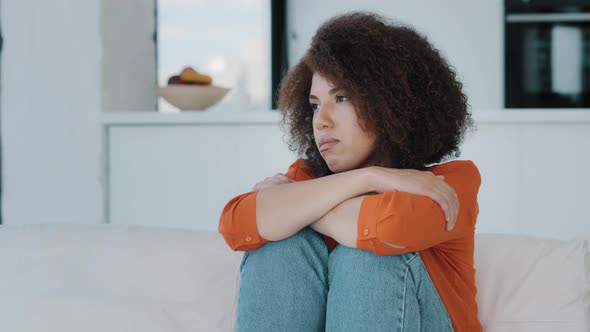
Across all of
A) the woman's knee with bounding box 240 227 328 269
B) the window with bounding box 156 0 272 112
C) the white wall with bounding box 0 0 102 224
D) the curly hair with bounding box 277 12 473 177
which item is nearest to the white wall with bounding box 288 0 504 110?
the window with bounding box 156 0 272 112

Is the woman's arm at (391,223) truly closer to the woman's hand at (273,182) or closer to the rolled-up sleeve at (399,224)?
the rolled-up sleeve at (399,224)

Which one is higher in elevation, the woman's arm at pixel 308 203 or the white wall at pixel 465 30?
the white wall at pixel 465 30

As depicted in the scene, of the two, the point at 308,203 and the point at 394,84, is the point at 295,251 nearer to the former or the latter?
the point at 308,203

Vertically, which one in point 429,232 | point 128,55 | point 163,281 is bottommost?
point 163,281

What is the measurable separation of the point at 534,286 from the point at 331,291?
414 millimetres

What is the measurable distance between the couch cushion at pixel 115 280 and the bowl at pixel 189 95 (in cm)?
79

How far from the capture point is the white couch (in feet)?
4.45

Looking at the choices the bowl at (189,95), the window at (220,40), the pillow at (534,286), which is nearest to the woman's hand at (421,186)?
the pillow at (534,286)

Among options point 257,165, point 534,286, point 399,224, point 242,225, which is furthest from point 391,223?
point 257,165

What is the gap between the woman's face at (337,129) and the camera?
4.42 feet

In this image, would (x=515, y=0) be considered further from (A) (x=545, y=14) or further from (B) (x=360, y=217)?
(B) (x=360, y=217)

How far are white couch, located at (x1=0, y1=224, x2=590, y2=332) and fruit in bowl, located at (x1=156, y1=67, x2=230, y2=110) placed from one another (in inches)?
30.7

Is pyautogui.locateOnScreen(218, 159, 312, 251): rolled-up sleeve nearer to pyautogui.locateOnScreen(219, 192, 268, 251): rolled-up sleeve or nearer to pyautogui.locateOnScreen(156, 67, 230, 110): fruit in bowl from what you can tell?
pyautogui.locateOnScreen(219, 192, 268, 251): rolled-up sleeve

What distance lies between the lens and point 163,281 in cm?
150
